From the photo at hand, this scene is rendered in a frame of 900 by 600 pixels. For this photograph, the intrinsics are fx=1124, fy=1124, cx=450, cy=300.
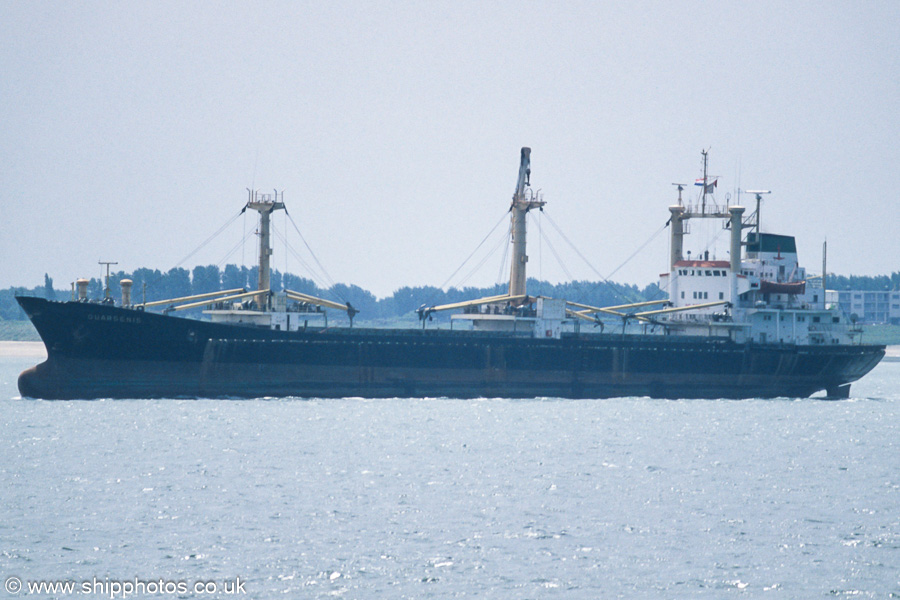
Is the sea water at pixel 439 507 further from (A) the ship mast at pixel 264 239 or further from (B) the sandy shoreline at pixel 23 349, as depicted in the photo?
(B) the sandy shoreline at pixel 23 349

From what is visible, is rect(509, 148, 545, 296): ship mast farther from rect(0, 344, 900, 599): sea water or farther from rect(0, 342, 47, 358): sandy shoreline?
rect(0, 342, 47, 358): sandy shoreline

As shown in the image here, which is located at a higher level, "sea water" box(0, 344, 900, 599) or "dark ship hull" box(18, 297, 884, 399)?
"dark ship hull" box(18, 297, 884, 399)

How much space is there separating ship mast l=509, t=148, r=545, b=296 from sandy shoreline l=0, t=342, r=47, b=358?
108433 mm

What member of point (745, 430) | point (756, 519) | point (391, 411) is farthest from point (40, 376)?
point (756, 519)

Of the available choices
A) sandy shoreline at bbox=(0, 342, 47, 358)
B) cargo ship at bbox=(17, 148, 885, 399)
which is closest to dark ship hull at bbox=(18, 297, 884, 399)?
cargo ship at bbox=(17, 148, 885, 399)

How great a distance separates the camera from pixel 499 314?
214 feet

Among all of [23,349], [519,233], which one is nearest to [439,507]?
[519,233]

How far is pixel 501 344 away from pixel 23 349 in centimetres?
13050

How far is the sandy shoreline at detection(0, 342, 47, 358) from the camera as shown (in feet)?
534

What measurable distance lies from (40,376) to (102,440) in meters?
13.6

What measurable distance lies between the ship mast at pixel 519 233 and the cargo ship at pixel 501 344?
8 cm

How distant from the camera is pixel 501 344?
198ft

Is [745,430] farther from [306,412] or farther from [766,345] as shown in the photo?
[306,412]

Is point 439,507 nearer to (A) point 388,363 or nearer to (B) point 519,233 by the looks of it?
(A) point 388,363
